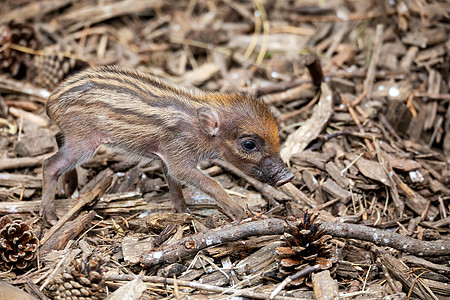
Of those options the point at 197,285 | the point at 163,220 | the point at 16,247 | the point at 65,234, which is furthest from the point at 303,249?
the point at 16,247

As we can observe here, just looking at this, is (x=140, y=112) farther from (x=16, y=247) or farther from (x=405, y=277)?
(x=405, y=277)

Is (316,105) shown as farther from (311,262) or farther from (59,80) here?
(59,80)

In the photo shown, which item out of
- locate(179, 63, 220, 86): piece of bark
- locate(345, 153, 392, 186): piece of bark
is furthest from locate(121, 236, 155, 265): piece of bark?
locate(179, 63, 220, 86): piece of bark

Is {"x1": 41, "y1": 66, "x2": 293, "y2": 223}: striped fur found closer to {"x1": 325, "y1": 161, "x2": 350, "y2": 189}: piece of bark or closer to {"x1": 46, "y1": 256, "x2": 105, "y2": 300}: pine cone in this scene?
{"x1": 325, "y1": 161, "x2": 350, "y2": 189}: piece of bark

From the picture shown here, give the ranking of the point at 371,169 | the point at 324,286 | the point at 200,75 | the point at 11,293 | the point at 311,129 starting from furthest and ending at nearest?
the point at 200,75 < the point at 311,129 < the point at 371,169 < the point at 324,286 < the point at 11,293

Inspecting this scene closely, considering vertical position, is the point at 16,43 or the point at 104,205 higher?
the point at 16,43

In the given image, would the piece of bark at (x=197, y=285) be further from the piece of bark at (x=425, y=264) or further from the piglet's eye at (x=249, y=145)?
the piglet's eye at (x=249, y=145)
